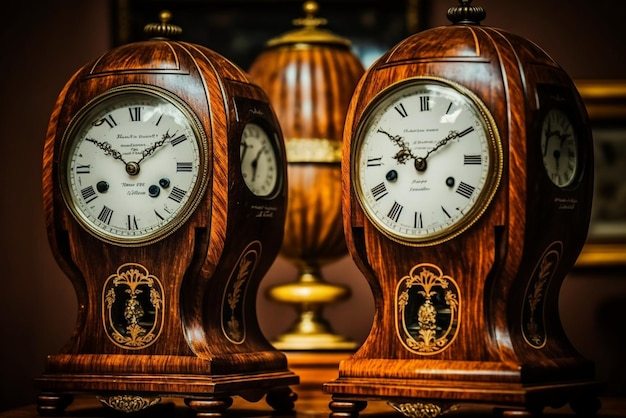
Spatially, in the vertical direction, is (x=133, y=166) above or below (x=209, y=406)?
above

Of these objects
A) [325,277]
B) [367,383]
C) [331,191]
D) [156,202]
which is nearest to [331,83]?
[331,191]

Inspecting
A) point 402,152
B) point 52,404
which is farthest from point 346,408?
point 52,404

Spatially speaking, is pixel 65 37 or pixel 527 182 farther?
pixel 65 37

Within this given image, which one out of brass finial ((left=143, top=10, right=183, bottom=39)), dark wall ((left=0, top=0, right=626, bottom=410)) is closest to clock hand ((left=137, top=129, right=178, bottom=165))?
brass finial ((left=143, top=10, right=183, bottom=39))

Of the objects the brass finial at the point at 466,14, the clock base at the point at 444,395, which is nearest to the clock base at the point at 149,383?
the clock base at the point at 444,395

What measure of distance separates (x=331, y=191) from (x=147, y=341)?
67 centimetres

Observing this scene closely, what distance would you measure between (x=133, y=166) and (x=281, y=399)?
515mm

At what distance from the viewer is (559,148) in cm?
221

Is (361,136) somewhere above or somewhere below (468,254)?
above

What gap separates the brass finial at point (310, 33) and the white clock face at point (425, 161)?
73cm

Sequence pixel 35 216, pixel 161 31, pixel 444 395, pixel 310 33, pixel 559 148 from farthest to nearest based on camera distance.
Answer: pixel 35 216 < pixel 310 33 < pixel 161 31 < pixel 559 148 < pixel 444 395

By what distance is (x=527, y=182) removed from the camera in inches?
82.4

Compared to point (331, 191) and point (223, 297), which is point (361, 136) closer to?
point (223, 297)

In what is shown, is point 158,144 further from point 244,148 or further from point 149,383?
point 149,383
